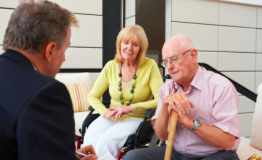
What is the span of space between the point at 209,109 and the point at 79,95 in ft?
7.13

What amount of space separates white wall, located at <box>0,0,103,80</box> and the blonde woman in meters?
1.55

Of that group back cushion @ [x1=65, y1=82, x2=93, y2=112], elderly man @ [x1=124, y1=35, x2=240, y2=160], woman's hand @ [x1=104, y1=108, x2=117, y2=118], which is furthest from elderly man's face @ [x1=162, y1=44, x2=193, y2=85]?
back cushion @ [x1=65, y1=82, x2=93, y2=112]

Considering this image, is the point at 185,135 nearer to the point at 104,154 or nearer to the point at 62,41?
the point at 104,154

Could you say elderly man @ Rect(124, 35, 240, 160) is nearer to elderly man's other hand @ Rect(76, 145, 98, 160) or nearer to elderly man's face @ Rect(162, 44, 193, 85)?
elderly man's face @ Rect(162, 44, 193, 85)

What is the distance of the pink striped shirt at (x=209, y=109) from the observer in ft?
4.31

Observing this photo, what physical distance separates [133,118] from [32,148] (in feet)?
4.70

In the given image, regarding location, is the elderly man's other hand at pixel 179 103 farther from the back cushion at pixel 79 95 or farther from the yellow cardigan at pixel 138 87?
the back cushion at pixel 79 95

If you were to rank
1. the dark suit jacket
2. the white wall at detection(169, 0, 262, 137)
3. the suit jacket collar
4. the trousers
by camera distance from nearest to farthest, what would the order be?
the dark suit jacket, the suit jacket collar, the trousers, the white wall at detection(169, 0, 262, 137)

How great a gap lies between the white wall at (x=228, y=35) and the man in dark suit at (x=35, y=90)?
3231 mm

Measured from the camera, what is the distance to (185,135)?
1.44 metres

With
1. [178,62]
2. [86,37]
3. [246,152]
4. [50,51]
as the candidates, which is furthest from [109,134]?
[86,37]

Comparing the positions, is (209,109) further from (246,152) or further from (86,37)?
(86,37)

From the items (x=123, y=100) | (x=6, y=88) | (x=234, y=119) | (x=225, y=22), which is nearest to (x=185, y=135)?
(x=234, y=119)

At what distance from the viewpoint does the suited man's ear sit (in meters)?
0.79
